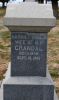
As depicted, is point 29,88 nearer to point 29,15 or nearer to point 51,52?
point 29,15

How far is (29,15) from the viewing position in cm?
604

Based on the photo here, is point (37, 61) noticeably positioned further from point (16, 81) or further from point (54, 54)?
point (54, 54)

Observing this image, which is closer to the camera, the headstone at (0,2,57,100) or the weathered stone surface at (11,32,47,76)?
the headstone at (0,2,57,100)

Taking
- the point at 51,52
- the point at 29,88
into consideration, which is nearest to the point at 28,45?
the point at 29,88

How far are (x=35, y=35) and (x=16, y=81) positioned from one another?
890 millimetres

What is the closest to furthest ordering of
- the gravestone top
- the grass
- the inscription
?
1. the gravestone top
2. the inscription
3. the grass

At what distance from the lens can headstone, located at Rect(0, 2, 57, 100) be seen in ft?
19.7

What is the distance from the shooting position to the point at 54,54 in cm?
1245

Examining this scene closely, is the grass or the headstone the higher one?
the headstone

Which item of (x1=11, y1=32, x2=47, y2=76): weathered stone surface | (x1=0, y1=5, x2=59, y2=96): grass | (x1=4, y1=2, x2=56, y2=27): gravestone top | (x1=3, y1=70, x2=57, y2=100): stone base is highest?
(x1=4, y1=2, x2=56, y2=27): gravestone top

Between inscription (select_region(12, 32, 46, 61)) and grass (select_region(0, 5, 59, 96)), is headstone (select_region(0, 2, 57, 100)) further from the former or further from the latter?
grass (select_region(0, 5, 59, 96))

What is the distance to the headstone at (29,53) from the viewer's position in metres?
6.00

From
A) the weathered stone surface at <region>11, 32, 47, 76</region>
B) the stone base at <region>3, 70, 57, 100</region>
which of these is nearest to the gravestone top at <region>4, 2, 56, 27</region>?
the weathered stone surface at <region>11, 32, 47, 76</region>

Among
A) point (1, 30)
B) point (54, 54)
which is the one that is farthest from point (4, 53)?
point (1, 30)
